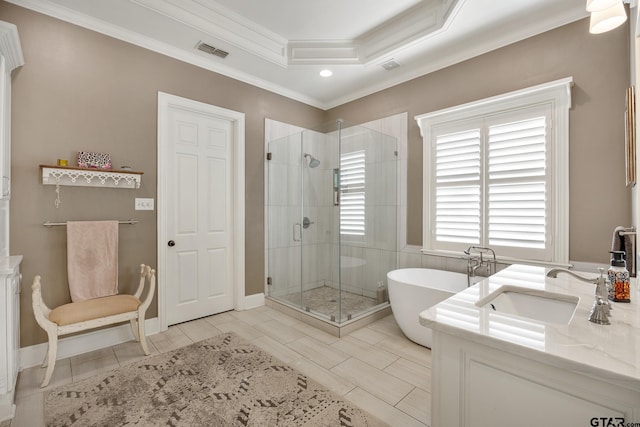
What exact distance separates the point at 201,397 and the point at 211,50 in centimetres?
313

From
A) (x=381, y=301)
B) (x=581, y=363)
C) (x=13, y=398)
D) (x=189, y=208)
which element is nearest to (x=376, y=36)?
(x=189, y=208)

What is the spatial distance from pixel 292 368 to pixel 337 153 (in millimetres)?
2084

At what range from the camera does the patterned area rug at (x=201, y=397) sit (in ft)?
5.64

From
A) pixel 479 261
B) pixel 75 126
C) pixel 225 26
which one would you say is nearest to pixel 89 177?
pixel 75 126

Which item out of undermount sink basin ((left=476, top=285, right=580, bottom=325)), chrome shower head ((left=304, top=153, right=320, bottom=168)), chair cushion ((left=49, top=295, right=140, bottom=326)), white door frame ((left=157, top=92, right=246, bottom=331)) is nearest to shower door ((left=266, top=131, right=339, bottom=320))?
chrome shower head ((left=304, top=153, right=320, bottom=168))

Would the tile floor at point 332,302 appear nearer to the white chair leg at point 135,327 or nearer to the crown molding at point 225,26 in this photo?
the white chair leg at point 135,327

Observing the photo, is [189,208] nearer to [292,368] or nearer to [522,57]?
[292,368]

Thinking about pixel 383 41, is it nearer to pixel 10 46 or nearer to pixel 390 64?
pixel 390 64

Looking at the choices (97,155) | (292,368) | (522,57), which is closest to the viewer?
(292,368)

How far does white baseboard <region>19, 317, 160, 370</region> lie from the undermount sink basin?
3.00 metres

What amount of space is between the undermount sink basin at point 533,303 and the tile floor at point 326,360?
0.87 m

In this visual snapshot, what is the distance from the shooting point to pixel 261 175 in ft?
12.4

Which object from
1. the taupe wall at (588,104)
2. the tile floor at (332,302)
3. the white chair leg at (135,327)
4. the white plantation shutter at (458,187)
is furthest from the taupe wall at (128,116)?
the tile floor at (332,302)

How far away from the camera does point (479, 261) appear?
2.88 m
